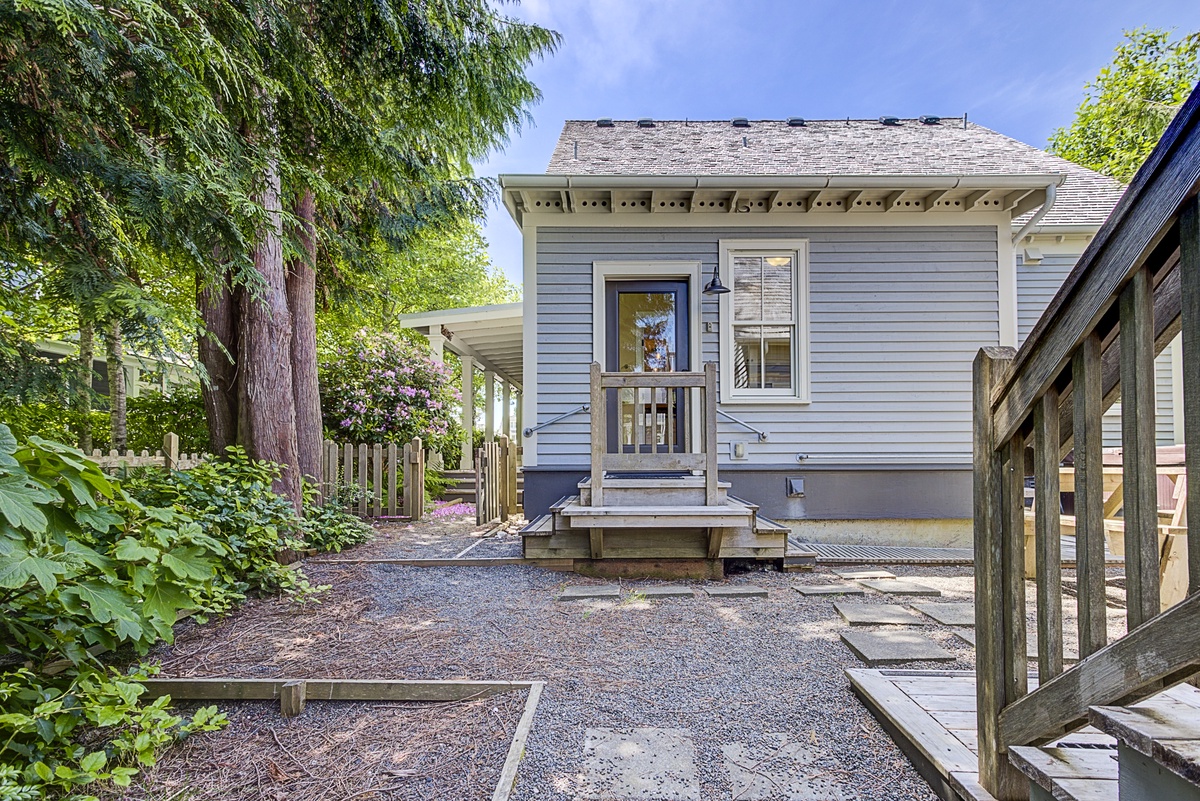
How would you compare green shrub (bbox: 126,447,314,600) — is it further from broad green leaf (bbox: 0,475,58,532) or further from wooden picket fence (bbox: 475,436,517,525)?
wooden picket fence (bbox: 475,436,517,525)

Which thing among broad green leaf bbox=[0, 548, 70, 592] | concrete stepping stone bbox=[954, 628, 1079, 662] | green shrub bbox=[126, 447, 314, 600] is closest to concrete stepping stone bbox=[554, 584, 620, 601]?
green shrub bbox=[126, 447, 314, 600]

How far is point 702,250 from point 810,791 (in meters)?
4.80

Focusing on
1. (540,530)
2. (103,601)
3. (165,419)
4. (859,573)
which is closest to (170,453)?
(103,601)

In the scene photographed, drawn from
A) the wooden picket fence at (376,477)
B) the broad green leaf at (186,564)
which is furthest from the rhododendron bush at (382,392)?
the broad green leaf at (186,564)

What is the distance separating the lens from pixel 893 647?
2.66m

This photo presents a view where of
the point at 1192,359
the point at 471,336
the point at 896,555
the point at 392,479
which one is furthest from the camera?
the point at 471,336

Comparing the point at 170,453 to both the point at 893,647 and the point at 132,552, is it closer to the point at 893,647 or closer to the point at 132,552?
the point at 132,552

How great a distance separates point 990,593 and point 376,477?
247 inches

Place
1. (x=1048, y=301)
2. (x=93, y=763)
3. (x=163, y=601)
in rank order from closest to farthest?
(x=93, y=763) → (x=163, y=601) → (x=1048, y=301)

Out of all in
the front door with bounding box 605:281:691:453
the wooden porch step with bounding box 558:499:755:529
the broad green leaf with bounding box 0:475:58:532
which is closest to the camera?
the broad green leaf with bounding box 0:475:58:532

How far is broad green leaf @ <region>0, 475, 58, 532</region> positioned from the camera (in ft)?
4.92

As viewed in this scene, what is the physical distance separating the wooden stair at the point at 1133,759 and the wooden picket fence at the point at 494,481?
17.7 feet

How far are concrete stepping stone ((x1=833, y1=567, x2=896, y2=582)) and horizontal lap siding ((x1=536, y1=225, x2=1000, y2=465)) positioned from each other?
135 cm

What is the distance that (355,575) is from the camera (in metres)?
4.08
